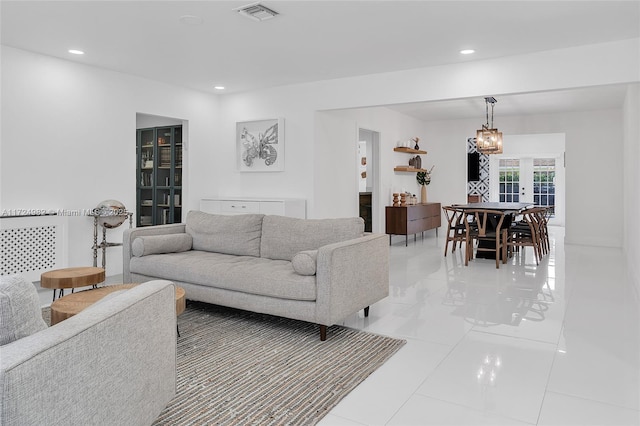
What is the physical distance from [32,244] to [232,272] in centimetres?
240

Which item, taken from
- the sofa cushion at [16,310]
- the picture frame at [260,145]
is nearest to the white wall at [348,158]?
the picture frame at [260,145]

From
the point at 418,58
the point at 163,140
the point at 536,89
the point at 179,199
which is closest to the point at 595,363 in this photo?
the point at 536,89

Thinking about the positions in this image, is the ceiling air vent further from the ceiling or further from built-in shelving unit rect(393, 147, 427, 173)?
built-in shelving unit rect(393, 147, 427, 173)

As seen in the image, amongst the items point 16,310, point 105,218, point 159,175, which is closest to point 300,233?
point 105,218

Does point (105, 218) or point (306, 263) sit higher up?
point (105, 218)

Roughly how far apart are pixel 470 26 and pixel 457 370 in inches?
111

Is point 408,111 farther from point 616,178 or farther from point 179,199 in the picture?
point 179,199

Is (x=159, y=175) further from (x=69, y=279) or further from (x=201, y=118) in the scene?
(x=69, y=279)

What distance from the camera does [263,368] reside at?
107 inches

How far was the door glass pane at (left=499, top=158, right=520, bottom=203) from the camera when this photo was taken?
40.5 ft

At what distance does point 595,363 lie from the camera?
2.77 m

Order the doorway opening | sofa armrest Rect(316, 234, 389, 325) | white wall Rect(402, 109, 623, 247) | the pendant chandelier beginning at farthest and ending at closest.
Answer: white wall Rect(402, 109, 623, 247) → the doorway opening → the pendant chandelier → sofa armrest Rect(316, 234, 389, 325)

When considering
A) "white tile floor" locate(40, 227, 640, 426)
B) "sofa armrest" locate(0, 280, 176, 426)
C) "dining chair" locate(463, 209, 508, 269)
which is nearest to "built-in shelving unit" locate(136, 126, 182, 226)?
"white tile floor" locate(40, 227, 640, 426)

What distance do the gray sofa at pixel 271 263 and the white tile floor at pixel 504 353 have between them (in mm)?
481
